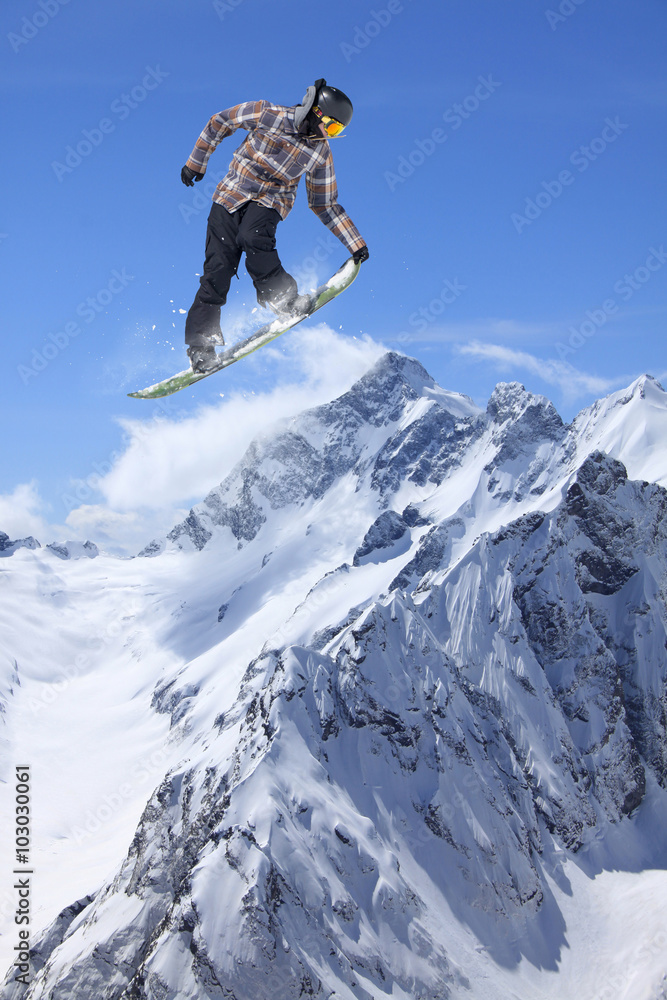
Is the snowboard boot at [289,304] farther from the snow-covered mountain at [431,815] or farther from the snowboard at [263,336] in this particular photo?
the snow-covered mountain at [431,815]

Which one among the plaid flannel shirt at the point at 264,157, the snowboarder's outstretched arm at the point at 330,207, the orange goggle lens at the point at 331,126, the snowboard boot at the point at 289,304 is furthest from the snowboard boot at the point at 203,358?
the orange goggle lens at the point at 331,126

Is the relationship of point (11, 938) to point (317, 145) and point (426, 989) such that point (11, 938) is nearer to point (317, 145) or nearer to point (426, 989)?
point (426, 989)

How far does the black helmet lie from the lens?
8.04 meters

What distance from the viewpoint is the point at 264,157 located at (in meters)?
8.79

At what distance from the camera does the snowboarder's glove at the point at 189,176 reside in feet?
30.8

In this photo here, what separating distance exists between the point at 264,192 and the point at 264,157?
15.7 inches

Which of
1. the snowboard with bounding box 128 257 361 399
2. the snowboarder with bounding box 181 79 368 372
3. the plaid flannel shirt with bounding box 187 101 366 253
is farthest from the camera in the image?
the snowboard with bounding box 128 257 361 399

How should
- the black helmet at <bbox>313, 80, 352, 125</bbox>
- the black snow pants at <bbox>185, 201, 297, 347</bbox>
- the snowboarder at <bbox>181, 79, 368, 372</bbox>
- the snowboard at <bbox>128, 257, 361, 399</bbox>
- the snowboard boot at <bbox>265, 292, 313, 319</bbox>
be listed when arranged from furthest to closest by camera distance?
1. the snowboard at <bbox>128, 257, 361, 399</bbox>
2. the snowboard boot at <bbox>265, 292, 313, 319</bbox>
3. the black snow pants at <bbox>185, 201, 297, 347</bbox>
4. the snowboarder at <bbox>181, 79, 368, 372</bbox>
5. the black helmet at <bbox>313, 80, 352, 125</bbox>

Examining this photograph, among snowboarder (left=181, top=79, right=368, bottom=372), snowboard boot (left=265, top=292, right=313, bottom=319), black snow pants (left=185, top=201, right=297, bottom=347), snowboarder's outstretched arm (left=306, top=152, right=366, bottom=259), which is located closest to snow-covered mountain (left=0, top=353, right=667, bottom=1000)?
black snow pants (left=185, top=201, right=297, bottom=347)

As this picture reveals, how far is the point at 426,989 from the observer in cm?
6034

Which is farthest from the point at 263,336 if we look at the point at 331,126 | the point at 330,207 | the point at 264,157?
the point at 331,126

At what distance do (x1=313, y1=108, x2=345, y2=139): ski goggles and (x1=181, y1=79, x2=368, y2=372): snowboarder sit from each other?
0.04 ft

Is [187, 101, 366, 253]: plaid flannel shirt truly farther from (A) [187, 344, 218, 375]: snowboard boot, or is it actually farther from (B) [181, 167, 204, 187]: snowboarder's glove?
(A) [187, 344, 218, 375]: snowboard boot

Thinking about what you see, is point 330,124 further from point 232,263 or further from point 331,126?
point 232,263
